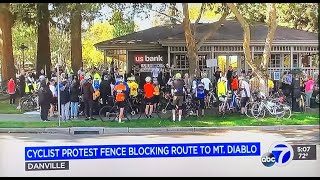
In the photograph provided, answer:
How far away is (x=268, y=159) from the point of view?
8.66m

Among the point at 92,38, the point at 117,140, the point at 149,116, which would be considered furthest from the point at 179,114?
the point at 92,38

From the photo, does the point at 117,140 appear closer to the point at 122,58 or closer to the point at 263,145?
the point at 122,58

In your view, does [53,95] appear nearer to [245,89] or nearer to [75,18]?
[75,18]

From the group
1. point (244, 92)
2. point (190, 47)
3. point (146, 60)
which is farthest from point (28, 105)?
point (244, 92)

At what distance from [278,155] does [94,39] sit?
2.87m

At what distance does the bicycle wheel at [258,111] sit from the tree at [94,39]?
2.15 metres

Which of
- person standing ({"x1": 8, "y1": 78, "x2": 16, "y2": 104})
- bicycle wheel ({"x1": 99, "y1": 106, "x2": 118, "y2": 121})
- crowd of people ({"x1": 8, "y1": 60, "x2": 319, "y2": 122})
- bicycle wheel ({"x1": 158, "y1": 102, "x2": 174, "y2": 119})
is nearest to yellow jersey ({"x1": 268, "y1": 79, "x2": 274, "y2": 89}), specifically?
crowd of people ({"x1": 8, "y1": 60, "x2": 319, "y2": 122})

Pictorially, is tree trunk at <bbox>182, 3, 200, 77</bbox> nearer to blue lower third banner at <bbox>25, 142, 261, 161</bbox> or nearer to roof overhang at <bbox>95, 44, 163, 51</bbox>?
roof overhang at <bbox>95, 44, 163, 51</bbox>

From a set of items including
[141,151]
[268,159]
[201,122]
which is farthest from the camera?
[201,122]

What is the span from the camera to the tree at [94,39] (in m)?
8.80

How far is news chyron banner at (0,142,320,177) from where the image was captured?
332 inches

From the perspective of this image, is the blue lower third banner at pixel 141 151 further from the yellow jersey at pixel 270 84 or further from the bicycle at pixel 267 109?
the yellow jersey at pixel 270 84

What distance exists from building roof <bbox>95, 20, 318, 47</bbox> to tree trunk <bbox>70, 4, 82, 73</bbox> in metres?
0.26

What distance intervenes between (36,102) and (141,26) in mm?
1709
